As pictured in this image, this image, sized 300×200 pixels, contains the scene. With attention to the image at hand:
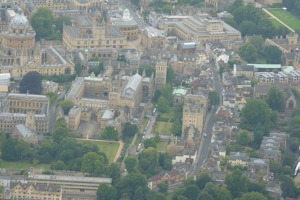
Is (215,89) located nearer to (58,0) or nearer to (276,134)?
(276,134)

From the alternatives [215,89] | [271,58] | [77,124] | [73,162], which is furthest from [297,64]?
[73,162]

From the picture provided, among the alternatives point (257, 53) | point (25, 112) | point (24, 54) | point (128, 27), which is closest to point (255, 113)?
point (25, 112)

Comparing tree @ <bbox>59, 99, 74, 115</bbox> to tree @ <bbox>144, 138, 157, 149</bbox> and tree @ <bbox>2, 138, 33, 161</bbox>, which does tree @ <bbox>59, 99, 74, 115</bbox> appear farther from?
tree @ <bbox>144, 138, 157, 149</bbox>

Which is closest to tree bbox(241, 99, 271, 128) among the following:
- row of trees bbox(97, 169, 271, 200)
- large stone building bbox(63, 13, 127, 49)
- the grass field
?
row of trees bbox(97, 169, 271, 200)

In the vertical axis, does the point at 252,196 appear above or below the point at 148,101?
above

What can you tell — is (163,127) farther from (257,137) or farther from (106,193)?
(106,193)
